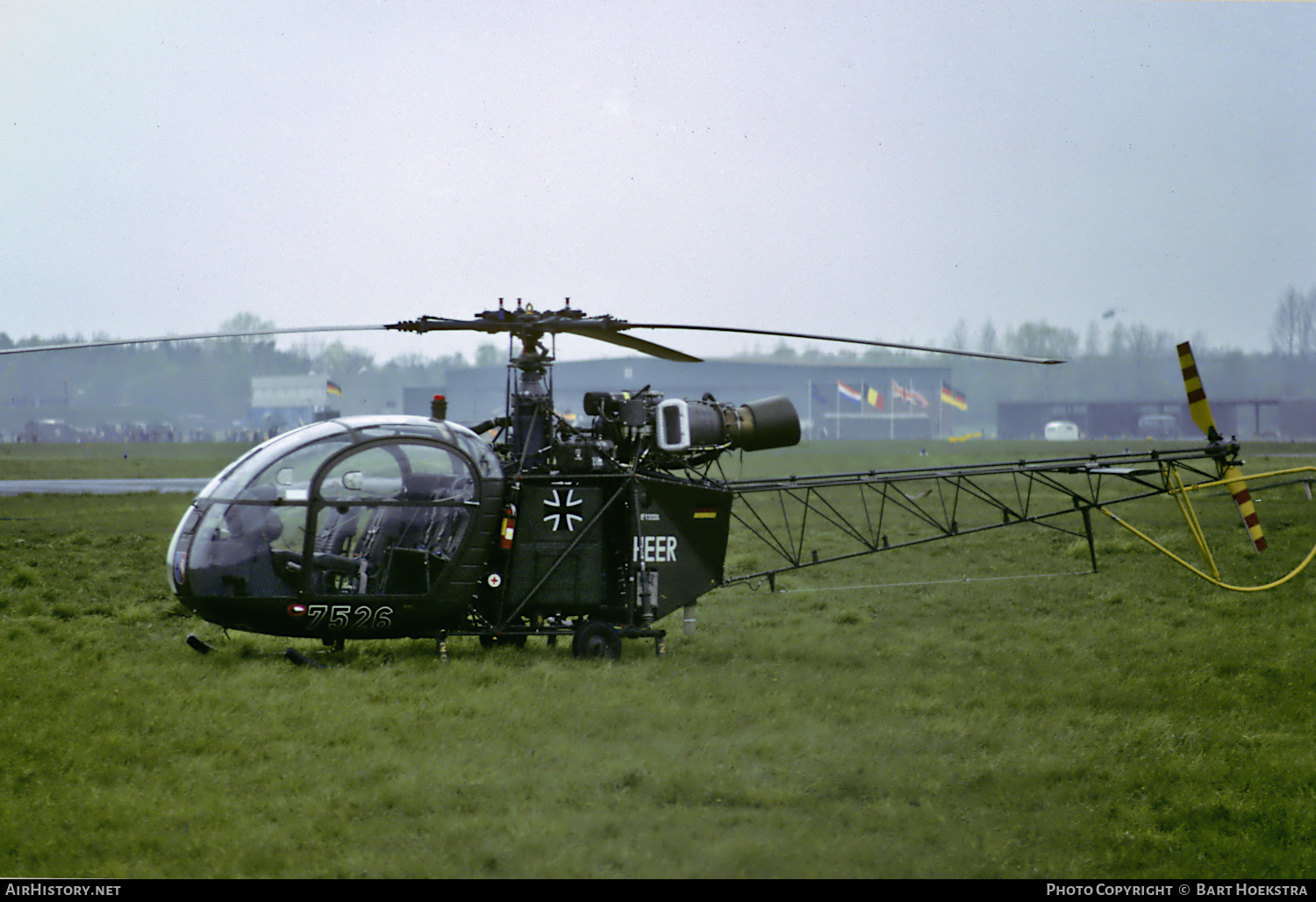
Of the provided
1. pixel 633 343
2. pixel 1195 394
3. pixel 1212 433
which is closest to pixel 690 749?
pixel 633 343

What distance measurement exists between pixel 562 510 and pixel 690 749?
369 centimetres

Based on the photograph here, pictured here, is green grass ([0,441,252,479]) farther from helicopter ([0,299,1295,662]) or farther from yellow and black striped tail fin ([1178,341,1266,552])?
yellow and black striped tail fin ([1178,341,1266,552])

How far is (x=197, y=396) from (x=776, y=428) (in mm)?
65576

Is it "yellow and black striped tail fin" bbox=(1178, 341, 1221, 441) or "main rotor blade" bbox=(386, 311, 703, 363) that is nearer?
"main rotor blade" bbox=(386, 311, 703, 363)

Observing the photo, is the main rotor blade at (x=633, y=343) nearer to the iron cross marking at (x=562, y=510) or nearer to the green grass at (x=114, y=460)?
the iron cross marking at (x=562, y=510)

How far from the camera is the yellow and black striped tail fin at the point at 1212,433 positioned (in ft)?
37.3

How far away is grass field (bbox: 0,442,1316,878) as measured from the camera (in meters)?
5.45

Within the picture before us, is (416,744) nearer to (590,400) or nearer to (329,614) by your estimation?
(329,614)

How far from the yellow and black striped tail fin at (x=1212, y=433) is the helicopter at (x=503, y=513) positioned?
1.5 inches

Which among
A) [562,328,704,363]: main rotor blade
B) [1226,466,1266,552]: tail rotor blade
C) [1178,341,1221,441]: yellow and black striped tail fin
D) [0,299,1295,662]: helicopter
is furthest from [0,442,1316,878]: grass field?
[562,328,704,363]: main rotor blade

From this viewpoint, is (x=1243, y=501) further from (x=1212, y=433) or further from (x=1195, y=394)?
(x=1195, y=394)

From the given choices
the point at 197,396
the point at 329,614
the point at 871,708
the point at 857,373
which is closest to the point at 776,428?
the point at 871,708

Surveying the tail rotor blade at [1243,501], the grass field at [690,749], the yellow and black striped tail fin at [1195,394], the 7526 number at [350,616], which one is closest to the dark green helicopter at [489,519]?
the 7526 number at [350,616]

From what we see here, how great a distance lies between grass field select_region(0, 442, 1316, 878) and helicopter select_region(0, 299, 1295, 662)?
1.95 ft
